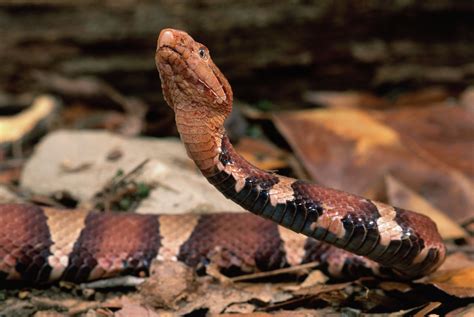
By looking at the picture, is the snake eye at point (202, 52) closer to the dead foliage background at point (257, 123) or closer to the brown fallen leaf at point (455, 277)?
the dead foliage background at point (257, 123)

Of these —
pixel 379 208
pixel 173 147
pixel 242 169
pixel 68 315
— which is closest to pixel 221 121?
pixel 242 169

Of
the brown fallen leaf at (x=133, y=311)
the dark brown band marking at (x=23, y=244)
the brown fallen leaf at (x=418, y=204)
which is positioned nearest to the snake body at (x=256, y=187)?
the brown fallen leaf at (x=133, y=311)

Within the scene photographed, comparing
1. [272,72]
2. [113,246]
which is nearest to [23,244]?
[113,246]

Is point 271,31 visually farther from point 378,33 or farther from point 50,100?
point 50,100

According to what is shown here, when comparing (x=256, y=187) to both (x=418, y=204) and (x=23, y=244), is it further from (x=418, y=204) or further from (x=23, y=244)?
(x=418, y=204)

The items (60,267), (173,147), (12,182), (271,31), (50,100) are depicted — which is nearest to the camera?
(60,267)
